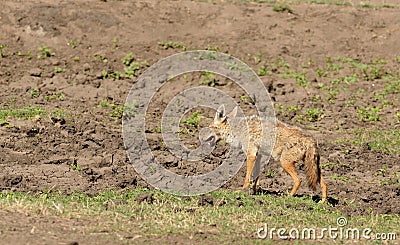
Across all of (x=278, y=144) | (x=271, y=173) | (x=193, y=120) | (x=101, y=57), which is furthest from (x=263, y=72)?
(x=278, y=144)

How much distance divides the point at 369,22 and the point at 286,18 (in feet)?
7.97

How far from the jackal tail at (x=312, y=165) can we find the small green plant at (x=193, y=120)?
15.2ft

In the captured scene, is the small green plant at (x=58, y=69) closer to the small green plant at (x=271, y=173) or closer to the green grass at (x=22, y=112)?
the green grass at (x=22, y=112)

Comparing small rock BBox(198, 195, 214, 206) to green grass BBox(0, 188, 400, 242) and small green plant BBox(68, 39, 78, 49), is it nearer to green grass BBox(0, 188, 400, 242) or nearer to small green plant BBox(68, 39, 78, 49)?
green grass BBox(0, 188, 400, 242)

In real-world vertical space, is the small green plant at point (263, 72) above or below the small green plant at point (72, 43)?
below

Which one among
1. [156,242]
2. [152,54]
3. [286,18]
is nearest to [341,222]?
[156,242]

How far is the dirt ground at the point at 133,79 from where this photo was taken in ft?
41.4

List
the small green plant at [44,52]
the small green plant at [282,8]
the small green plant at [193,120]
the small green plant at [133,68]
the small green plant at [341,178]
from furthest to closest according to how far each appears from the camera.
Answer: the small green plant at [282,8], the small green plant at [44,52], the small green plant at [133,68], the small green plant at [193,120], the small green plant at [341,178]

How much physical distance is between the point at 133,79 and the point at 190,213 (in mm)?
9269

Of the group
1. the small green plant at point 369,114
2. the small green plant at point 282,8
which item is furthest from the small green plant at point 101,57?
the small green plant at point 369,114

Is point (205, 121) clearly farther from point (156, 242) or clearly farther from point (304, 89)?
point (156, 242)

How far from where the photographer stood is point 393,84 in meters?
19.1

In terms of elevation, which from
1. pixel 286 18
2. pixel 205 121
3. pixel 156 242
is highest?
pixel 286 18

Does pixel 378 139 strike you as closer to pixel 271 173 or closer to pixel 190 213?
pixel 271 173
